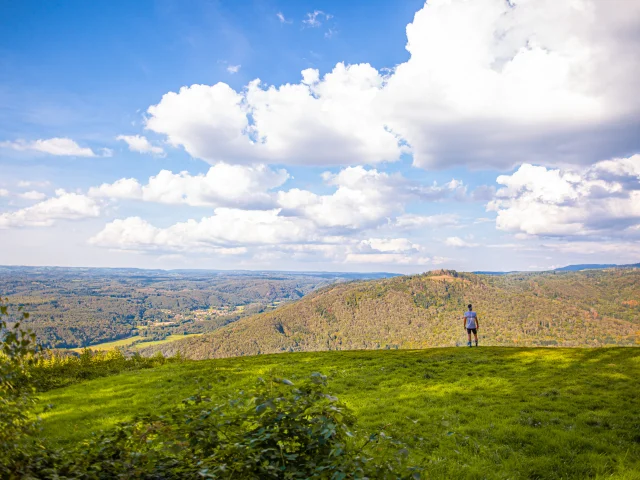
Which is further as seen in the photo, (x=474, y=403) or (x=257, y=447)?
(x=474, y=403)

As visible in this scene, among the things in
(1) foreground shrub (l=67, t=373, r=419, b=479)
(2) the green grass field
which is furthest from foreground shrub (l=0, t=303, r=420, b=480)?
(2) the green grass field

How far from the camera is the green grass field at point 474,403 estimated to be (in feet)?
28.1

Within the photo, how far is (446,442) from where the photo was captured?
960 cm

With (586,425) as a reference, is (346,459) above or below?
above

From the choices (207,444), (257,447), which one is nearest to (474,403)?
(257,447)

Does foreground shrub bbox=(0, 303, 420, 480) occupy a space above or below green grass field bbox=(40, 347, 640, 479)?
above

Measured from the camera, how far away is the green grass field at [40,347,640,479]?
28.1 feet

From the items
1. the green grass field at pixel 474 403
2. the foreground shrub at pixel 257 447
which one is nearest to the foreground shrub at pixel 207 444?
the foreground shrub at pixel 257 447

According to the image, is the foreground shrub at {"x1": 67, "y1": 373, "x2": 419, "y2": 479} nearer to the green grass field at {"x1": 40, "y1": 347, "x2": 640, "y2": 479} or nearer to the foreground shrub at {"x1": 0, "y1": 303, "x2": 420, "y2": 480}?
the foreground shrub at {"x1": 0, "y1": 303, "x2": 420, "y2": 480}

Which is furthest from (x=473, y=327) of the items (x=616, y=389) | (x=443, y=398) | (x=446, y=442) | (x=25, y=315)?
(x=25, y=315)

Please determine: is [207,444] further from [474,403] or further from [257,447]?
[474,403]

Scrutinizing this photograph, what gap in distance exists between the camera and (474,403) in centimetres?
1317

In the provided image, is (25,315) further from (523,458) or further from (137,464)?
(523,458)

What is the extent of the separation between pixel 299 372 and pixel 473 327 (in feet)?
52.0
